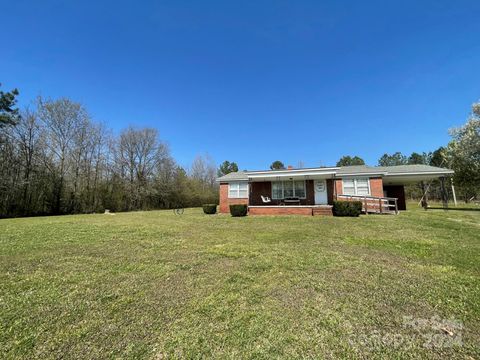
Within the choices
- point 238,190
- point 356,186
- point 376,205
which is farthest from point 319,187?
point 238,190

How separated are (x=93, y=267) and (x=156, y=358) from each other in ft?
12.2

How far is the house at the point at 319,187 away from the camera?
15.6 meters

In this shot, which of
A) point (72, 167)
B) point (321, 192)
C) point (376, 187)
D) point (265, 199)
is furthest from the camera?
point (72, 167)

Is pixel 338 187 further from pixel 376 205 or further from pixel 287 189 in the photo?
pixel 287 189

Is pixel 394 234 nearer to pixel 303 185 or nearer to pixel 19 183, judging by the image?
pixel 303 185

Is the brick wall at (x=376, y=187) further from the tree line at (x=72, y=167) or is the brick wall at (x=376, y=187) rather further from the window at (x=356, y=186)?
the tree line at (x=72, y=167)

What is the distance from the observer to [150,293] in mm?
3867

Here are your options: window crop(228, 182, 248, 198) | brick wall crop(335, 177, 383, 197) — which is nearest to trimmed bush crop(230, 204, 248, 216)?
window crop(228, 182, 248, 198)

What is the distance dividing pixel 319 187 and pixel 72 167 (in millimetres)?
26899

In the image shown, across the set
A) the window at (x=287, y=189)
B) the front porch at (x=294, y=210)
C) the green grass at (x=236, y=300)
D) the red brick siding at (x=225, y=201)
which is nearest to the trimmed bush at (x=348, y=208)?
the front porch at (x=294, y=210)

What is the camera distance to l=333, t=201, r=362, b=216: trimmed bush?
43.8ft

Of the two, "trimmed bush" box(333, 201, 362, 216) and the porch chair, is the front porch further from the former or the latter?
the porch chair

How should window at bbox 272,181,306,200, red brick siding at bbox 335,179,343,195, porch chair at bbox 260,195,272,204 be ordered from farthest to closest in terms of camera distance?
window at bbox 272,181,306,200, porch chair at bbox 260,195,272,204, red brick siding at bbox 335,179,343,195

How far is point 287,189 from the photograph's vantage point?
64.9 ft
